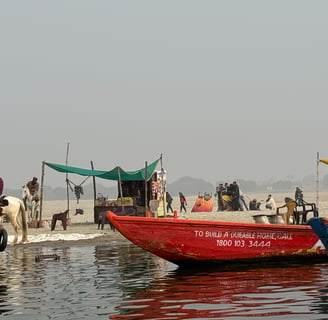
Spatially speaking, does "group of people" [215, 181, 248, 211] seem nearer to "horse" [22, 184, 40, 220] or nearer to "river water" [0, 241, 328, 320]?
"horse" [22, 184, 40, 220]

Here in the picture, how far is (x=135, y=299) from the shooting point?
1223 cm

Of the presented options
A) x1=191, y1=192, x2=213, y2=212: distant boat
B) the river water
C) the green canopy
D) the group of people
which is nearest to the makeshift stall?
the green canopy

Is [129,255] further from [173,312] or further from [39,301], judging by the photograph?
[173,312]

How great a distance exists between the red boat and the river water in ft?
1.16

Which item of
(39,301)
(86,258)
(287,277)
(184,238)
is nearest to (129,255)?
(86,258)

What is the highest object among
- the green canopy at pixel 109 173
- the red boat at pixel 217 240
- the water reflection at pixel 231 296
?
the green canopy at pixel 109 173

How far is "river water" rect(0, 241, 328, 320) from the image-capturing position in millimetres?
10992

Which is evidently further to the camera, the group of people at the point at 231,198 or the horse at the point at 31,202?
the group of people at the point at 231,198

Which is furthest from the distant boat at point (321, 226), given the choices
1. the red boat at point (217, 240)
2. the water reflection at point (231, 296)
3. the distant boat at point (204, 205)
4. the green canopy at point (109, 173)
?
the distant boat at point (204, 205)

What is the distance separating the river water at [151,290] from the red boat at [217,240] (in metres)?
0.35

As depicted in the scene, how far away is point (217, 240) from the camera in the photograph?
52.9ft

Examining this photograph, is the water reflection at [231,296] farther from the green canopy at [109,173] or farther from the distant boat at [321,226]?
the green canopy at [109,173]

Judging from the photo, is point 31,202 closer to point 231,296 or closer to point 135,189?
point 135,189

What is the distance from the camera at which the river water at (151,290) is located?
11.0 meters
